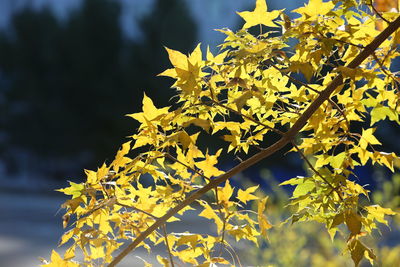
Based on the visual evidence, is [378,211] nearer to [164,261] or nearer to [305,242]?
[164,261]

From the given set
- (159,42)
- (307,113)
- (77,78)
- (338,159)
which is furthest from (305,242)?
(77,78)

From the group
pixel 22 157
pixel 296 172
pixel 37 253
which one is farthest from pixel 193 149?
pixel 22 157

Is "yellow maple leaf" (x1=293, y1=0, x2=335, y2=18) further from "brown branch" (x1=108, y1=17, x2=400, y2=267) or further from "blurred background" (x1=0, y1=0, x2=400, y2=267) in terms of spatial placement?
"blurred background" (x1=0, y1=0, x2=400, y2=267)

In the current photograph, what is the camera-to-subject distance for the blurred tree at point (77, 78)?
11875mm

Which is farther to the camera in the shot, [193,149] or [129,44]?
[129,44]

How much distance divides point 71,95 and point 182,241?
1196 cm

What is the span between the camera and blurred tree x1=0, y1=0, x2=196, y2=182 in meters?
11.9

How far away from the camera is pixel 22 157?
13531 mm

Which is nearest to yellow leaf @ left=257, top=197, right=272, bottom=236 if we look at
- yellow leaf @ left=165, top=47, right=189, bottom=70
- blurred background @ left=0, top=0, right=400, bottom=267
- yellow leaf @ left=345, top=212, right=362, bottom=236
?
yellow leaf @ left=345, top=212, right=362, bottom=236

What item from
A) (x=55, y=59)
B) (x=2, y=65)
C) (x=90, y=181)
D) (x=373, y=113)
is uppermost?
(x=2, y=65)

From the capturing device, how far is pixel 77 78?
12.4m

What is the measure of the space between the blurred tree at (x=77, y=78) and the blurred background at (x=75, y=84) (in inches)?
0.8

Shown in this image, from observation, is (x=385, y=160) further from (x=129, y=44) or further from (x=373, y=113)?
(x=129, y=44)

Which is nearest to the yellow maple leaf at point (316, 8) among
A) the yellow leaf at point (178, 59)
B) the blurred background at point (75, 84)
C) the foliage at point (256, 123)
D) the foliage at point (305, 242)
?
the foliage at point (256, 123)
